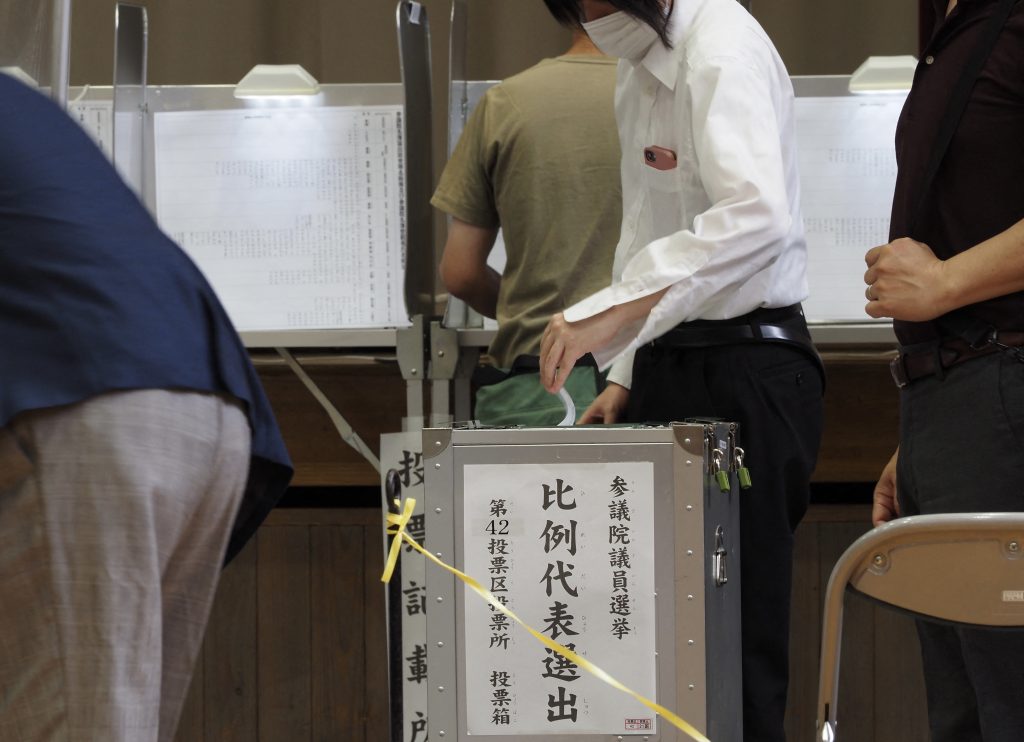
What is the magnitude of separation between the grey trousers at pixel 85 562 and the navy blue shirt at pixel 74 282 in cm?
3

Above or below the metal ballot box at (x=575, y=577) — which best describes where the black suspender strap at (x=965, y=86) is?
above

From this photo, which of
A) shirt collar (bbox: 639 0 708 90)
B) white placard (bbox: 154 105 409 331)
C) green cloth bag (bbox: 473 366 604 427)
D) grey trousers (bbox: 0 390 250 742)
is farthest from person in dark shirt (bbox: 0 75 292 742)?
white placard (bbox: 154 105 409 331)

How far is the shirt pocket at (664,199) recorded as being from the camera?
1.71 metres

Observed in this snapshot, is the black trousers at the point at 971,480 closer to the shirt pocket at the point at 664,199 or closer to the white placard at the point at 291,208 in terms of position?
the shirt pocket at the point at 664,199

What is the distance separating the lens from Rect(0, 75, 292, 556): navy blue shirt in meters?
1.13

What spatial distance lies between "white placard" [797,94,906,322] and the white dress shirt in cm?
93

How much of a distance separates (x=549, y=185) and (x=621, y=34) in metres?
0.49

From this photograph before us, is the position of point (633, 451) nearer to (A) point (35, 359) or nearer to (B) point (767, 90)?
(B) point (767, 90)

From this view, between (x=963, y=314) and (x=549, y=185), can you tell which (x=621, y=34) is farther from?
(x=963, y=314)

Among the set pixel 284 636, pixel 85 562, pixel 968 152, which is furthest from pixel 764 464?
pixel 284 636

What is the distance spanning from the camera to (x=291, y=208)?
8.95 feet

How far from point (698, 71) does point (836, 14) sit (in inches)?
87.7

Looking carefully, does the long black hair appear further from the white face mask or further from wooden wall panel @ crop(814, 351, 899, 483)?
wooden wall panel @ crop(814, 351, 899, 483)

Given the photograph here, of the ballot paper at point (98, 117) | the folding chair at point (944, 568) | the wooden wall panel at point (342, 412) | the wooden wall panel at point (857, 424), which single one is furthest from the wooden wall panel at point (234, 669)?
the folding chair at point (944, 568)
